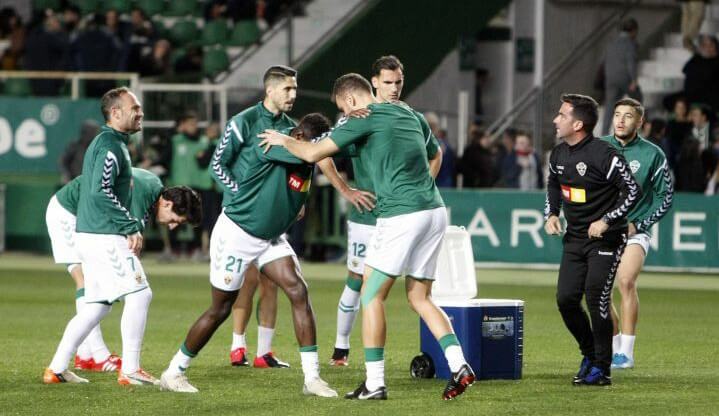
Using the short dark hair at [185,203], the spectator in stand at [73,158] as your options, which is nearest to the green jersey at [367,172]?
the short dark hair at [185,203]

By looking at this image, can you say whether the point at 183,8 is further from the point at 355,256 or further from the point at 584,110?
the point at 584,110

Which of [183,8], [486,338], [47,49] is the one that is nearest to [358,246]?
[486,338]

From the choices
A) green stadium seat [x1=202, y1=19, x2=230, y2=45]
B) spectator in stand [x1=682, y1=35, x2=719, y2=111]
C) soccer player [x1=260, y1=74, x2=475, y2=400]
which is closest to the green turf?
soccer player [x1=260, y1=74, x2=475, y2=400]

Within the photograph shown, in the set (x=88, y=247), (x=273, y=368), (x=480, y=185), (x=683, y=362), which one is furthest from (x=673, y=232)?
(x=88, y=247)

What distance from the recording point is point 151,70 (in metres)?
28.4

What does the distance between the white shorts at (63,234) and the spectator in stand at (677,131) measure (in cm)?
1295

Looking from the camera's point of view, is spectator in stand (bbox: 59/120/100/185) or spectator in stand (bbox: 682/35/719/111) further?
spectator in stand (bbox: 682/35/719/111)

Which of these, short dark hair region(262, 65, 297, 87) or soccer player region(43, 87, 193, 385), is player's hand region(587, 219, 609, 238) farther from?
soccer player region(43, 87, 193, 385)

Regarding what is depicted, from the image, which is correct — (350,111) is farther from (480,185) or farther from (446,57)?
(446,57)

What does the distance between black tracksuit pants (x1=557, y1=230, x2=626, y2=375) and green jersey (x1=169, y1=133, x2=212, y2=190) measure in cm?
→ 1322

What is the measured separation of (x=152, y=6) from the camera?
104 ft

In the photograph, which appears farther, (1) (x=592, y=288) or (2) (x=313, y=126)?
(1) (x=592, y=288)

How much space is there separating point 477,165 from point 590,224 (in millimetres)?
13705

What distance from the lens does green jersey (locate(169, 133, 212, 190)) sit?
23.9 m
